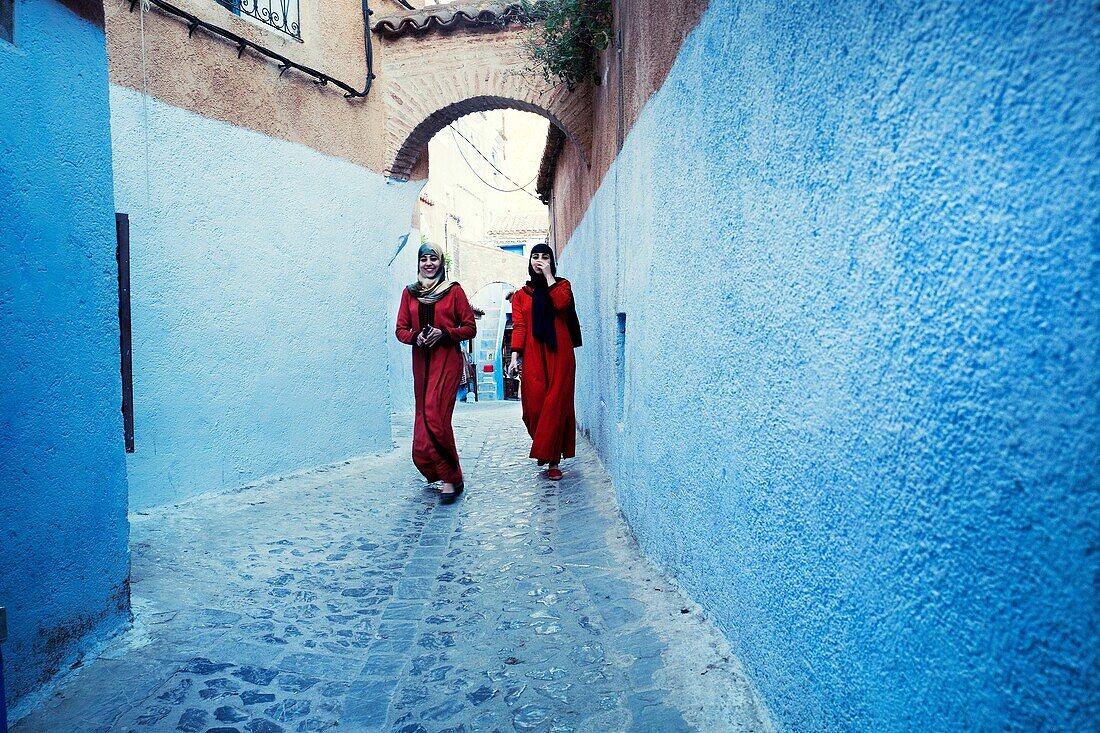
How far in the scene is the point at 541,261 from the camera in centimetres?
600

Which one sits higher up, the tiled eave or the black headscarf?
the tiled eave

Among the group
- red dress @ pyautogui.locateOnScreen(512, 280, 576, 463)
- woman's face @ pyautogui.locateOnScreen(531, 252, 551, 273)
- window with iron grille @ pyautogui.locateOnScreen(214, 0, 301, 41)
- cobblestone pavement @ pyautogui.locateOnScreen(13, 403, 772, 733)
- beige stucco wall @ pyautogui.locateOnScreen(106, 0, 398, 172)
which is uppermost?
window with iron grille @ pyautogui.locateOnScreen(214, 0, 301, 41)

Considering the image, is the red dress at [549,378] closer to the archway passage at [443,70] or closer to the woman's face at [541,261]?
the woman's face at [541,261]

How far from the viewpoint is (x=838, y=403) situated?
5.19ft

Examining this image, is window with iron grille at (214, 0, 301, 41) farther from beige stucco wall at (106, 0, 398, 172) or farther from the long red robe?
the long red robe

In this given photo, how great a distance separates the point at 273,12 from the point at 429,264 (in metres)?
2.63

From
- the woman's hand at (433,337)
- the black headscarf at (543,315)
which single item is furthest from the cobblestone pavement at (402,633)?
the black headscarf at (543,315)

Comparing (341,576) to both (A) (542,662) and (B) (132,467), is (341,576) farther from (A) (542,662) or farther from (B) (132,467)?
(B) (132,467)

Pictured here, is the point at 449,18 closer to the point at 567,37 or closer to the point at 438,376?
the point at 567,37

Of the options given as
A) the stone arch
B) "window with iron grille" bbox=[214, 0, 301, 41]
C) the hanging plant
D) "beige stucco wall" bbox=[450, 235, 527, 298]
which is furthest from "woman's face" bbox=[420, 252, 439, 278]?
"beige stucco wall" bbox=[450, 235, 527, 298]

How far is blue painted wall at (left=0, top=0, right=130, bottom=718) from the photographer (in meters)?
2.34

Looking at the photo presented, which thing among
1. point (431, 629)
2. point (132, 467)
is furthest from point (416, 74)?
point (431, 629)

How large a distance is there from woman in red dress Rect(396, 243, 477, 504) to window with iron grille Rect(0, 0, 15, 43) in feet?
10.6

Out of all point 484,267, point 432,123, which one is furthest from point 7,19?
point 484,267
